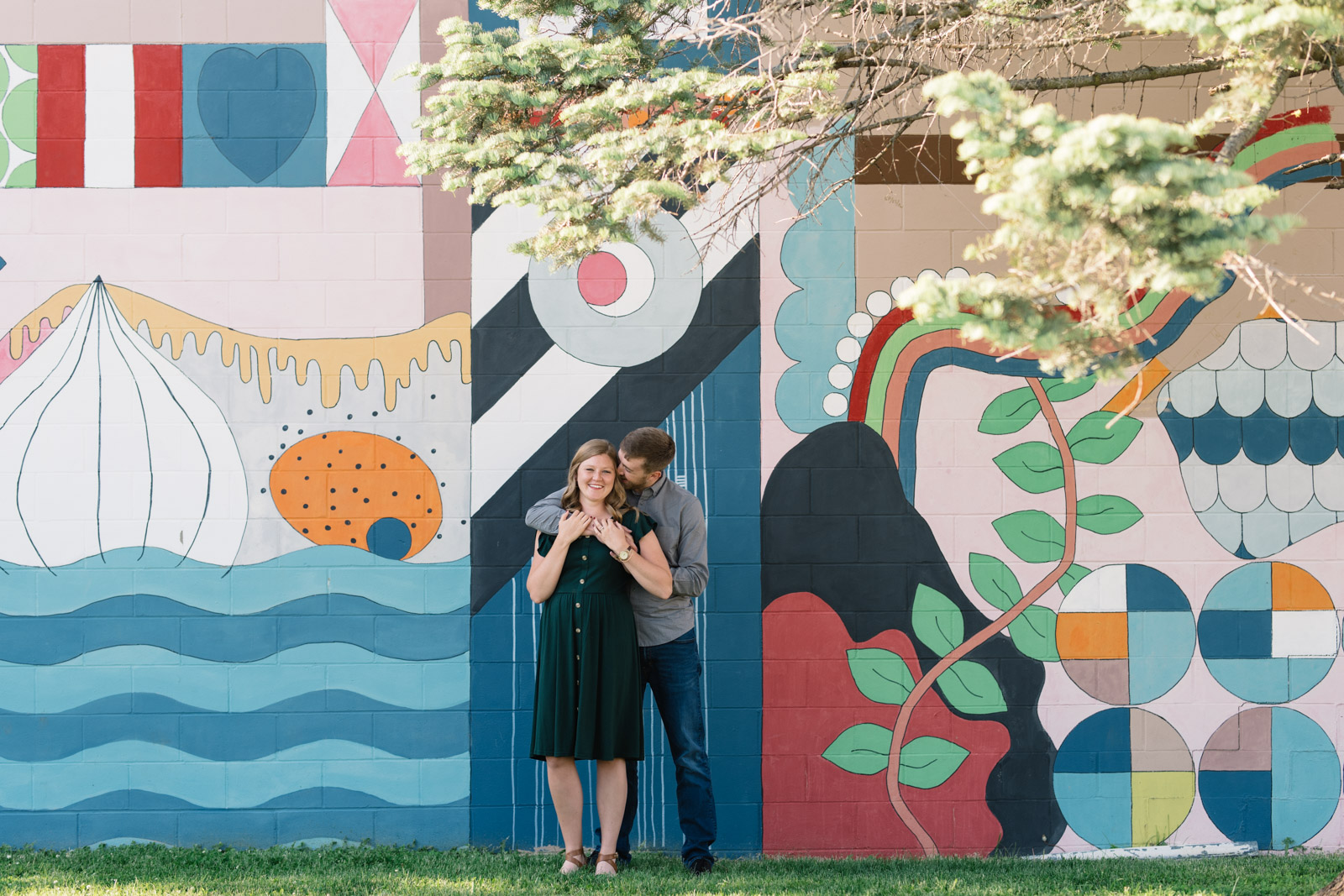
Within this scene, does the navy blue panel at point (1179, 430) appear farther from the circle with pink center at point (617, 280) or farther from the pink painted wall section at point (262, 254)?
the pink painted wall section at point (262, 254)

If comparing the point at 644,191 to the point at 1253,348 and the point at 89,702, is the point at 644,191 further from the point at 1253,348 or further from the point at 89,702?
the point at 89,702

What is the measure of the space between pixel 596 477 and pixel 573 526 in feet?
0.70

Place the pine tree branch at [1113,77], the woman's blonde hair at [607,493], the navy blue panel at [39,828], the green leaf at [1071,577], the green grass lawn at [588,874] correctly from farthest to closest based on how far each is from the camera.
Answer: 1. the green leaf at [1071,577]
2. the navy blue panel at [39,828]
3. the woman's blonde hair at [607,493]
4. the green grass lawn at [588,874]
5. the pine tree branch at [1113,77]

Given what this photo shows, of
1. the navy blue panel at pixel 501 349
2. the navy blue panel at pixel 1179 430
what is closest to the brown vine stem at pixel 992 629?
the navy blue panel at pixel 1179 430

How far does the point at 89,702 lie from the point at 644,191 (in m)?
3.59

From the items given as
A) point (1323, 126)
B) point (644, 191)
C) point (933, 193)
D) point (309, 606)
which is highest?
point (1323, 126)

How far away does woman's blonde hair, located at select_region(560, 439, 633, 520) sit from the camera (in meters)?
4.05

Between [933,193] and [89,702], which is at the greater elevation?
[933,193]

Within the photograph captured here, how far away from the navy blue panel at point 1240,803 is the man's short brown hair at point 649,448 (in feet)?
9.59

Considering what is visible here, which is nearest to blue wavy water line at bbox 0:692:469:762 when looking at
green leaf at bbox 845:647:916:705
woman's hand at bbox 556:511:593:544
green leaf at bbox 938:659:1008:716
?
woman's hand at bbox 556:511:593:544

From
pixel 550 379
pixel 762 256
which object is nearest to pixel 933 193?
pixel 762 256

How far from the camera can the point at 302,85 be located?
15.5 ft

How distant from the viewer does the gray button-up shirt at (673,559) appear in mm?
4195

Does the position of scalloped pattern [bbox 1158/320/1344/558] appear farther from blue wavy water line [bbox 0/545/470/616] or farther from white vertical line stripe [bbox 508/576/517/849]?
blue wavy water line [bbox 0/545/470/616]
